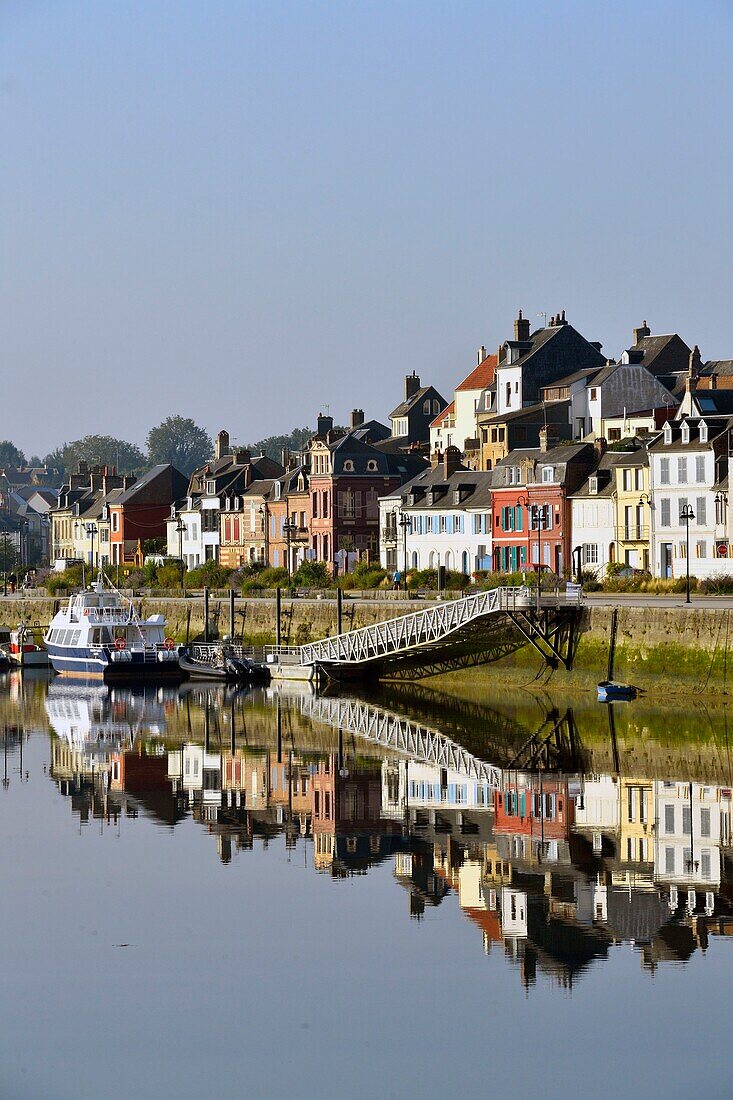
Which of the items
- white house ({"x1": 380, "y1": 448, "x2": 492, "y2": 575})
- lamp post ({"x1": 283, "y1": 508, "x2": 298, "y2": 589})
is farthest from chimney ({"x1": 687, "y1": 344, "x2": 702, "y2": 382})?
lamp post ({"x1": 283, "y1": 508, "x2": 298, "y2": 589})

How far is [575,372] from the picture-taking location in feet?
345

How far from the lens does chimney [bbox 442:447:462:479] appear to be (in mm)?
101094

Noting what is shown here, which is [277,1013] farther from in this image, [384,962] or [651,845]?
[651,845]

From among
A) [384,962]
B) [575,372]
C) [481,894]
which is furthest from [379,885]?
[575,372]

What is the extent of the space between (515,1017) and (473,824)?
1352cm

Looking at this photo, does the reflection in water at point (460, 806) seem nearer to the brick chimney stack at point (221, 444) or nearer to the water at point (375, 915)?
the water at point (375, 915)

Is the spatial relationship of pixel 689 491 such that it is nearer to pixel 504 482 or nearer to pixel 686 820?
pixel 504 482

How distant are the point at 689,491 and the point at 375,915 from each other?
52.3 meters

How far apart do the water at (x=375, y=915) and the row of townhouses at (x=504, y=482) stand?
2703cm

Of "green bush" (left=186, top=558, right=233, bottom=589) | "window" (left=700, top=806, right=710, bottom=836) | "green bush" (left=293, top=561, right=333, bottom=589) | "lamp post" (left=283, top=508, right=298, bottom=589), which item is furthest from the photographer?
"lamp post" (left=283, top=508, right=298, bottom=589)

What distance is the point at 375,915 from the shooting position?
3078 centimetres

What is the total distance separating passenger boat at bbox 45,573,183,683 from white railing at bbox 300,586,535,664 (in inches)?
272

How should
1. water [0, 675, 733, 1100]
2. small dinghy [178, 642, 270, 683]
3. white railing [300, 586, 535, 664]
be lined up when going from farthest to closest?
small dinghy [178, 642, 270, 683], white railing [300, 586, 535, 664], water [0, 675, 733, 1100]

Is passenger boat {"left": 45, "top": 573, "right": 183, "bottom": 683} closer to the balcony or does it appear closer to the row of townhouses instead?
the row of townhouses
